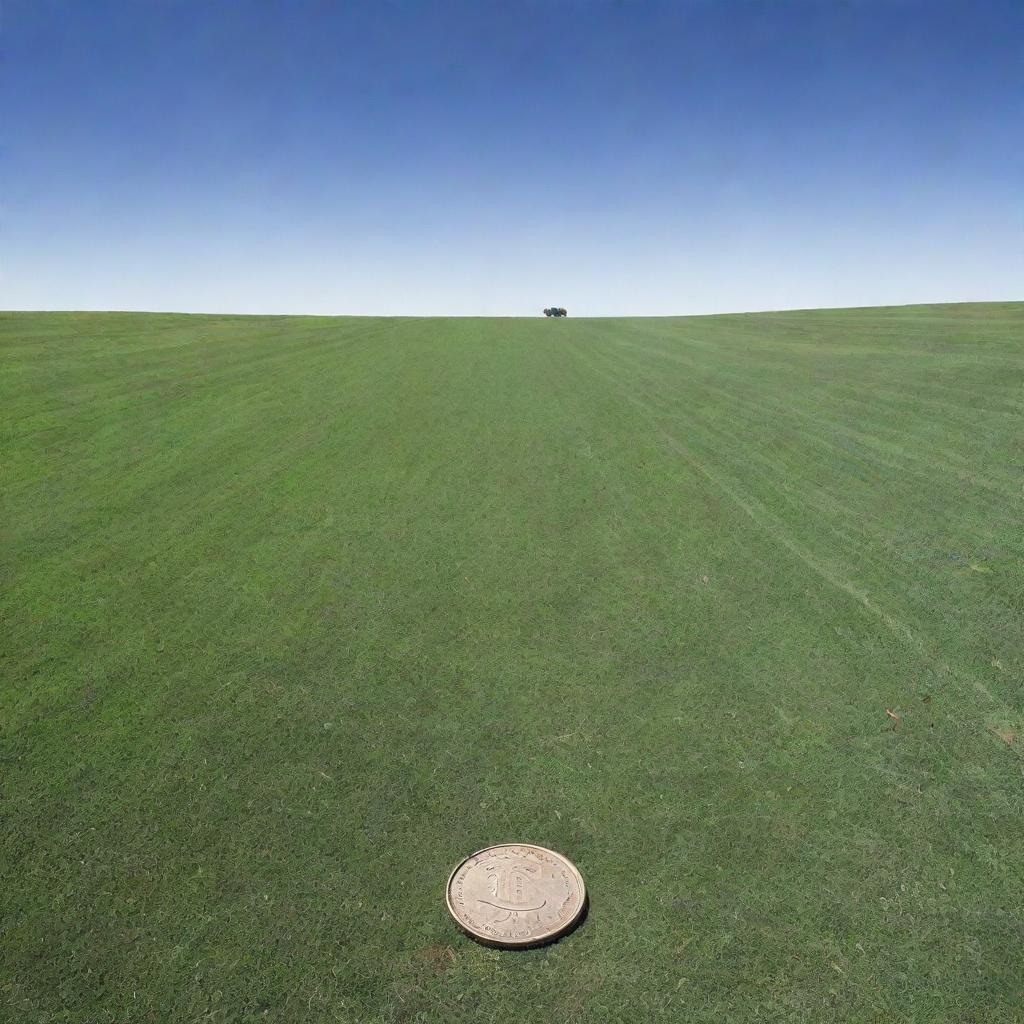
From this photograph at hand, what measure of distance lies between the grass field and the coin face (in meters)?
0.10

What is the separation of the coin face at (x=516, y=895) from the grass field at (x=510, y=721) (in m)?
0.10

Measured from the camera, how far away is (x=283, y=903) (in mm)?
3896

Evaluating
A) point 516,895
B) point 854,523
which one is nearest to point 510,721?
point 516,895

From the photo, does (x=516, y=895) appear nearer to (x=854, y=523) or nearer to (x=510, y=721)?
(x=510, y=721)

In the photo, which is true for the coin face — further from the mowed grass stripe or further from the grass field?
the mowed grass stripe

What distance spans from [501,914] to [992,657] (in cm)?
511

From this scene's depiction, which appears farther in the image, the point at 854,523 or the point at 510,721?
the point at 854,523

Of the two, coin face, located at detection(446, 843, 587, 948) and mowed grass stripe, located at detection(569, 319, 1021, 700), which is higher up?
mowed grass stripe, located at detection(569, 319, 1021, 700)

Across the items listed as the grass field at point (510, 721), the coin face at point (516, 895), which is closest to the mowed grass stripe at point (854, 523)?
the grass field at point (510, 721)

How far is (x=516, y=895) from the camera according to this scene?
13.1 feet

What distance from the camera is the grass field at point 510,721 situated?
3598 millimetres

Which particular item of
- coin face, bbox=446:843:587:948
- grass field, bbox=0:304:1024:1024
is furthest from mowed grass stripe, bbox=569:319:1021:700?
coin face, bbox=446:843:587:948

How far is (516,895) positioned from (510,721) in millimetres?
1549

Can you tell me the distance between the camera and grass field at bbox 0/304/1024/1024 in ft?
11.8
